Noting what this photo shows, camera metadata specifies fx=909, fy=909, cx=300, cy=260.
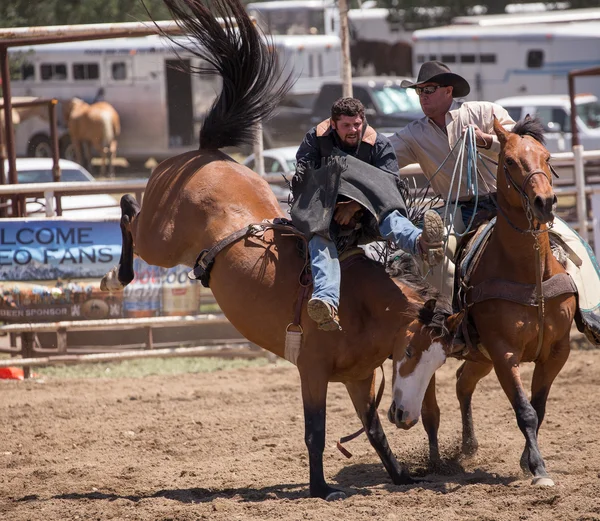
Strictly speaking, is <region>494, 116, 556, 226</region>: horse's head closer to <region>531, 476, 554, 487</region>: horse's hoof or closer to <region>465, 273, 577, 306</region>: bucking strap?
<region>465, 273, 577, 306</region>: bucking strap

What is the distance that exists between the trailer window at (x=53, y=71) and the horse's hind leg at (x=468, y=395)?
59.8ft

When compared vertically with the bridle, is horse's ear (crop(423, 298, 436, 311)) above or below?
below

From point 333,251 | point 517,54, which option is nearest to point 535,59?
point 517,54

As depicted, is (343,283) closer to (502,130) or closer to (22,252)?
(502,130)

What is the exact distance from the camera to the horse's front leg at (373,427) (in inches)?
194

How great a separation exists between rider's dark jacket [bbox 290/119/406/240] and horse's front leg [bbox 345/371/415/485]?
84cm

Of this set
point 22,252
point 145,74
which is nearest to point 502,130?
point 22,252

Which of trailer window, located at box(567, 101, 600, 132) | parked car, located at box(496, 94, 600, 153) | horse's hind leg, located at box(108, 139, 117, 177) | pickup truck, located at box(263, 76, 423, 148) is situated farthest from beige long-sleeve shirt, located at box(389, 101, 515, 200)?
horse's hind leg, located at box(108, 139, 117, 177)

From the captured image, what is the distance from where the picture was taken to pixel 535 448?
14.8ft

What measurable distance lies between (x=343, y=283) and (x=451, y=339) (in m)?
0.66

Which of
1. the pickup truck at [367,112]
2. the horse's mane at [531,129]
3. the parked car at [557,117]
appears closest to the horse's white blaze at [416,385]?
the horse's mane at [531,129]

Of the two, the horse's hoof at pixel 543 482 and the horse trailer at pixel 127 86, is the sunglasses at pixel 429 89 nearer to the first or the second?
the horse's hoof at pixel 543 482

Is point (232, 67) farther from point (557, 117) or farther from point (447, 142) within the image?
point (557, 117)

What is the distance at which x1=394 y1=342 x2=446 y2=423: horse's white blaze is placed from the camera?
4.45 m
